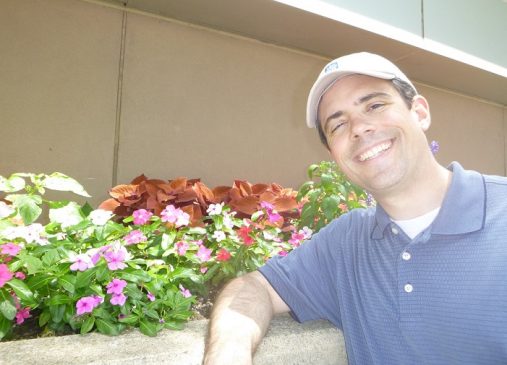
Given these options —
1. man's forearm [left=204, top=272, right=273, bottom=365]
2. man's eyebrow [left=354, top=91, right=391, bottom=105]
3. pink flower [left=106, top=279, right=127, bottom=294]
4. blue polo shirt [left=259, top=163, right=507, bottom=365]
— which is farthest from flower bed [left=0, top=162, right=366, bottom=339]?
man's eyebrow [left=354, top=91, right=391, bottom=105]

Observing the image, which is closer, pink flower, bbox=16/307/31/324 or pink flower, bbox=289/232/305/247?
pink flower, bbox=16/307/31/324

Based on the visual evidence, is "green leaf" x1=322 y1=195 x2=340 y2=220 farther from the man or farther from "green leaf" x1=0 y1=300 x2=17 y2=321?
"green leaf" x1=0 y1=300 x2=17 y2=321

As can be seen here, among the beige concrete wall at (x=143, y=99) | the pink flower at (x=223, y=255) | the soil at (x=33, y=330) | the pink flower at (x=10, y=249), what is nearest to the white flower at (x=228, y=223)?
the pink flower at (x=223, y=255)

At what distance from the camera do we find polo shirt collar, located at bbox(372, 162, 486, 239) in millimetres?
1180

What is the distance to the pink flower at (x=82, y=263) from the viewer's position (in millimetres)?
1326

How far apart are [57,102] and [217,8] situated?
138 centimetres

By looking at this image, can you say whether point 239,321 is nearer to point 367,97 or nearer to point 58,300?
point 58,300

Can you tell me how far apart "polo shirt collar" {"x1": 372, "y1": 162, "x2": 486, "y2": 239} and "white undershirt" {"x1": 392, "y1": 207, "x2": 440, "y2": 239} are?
0.07 m

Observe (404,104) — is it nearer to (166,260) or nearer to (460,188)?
(460,188)

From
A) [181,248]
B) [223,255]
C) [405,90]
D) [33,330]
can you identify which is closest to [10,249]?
[33,330]

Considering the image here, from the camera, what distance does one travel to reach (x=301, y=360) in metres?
1.37

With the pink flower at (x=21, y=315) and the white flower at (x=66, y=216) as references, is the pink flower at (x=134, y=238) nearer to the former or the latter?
the white flower at (x=66, y=216)

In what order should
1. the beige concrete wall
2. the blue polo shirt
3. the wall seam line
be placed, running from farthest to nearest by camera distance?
the wall seam line, the beige concrete wall, the blue polo shirt

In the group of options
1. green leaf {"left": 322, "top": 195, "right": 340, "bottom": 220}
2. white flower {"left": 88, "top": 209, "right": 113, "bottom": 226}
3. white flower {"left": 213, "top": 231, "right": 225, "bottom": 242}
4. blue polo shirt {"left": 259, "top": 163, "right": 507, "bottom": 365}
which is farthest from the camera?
green leaf {"left": 322, "top": 195, "right": 340, "bottom": 220}
